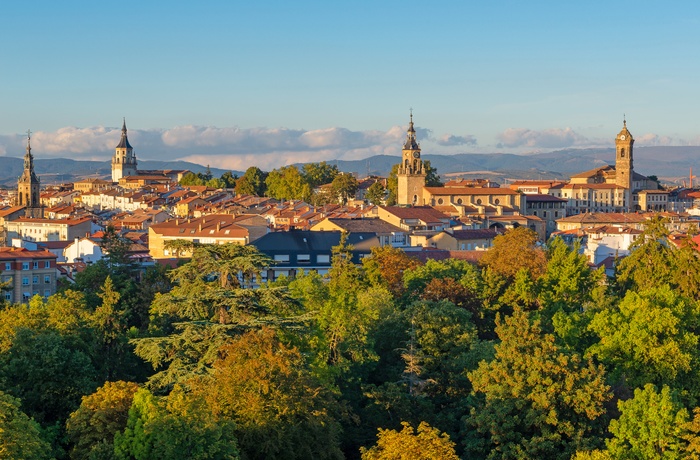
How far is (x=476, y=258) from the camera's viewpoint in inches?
2359

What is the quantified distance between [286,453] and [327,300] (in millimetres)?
13463

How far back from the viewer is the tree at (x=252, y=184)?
12219cm

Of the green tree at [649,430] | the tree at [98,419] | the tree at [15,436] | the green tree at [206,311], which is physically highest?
the green tree at [206,311]

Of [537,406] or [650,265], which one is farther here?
[650,265]

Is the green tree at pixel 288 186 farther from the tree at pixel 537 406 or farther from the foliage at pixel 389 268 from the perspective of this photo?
the tree at pixel 537 406

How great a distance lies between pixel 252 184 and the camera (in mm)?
122938

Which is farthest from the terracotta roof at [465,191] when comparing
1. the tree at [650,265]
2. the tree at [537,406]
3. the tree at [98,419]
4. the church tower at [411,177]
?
the tree at [98,419]

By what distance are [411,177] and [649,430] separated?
3026 inches

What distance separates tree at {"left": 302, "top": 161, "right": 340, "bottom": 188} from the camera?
12600cm

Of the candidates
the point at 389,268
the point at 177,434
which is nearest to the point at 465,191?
the point at 389,268

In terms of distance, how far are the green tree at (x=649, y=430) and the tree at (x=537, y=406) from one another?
811 millimetres

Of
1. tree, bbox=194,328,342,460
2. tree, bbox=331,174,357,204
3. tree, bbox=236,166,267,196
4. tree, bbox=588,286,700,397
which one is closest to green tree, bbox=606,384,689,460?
tree, bbox=588,286,700,397

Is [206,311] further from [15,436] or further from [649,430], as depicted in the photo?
Answer: [649,430]

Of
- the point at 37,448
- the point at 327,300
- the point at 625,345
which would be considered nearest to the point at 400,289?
the point at 327,300
